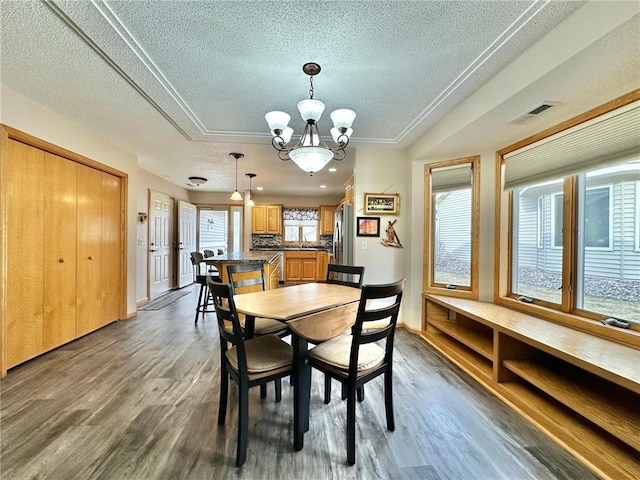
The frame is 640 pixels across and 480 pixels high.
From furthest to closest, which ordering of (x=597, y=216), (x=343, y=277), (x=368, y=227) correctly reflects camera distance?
(x=343, y=277) < (x=368, y=227) < (x=597, y=216)

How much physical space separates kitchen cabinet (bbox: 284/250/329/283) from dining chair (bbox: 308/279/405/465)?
501 centimetres

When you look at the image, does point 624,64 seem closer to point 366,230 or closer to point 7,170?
point 366,230

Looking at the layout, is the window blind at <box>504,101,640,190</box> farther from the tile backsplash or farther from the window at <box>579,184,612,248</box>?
the tile backsplash

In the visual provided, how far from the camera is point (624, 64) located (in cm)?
145

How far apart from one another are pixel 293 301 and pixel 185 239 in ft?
17.1

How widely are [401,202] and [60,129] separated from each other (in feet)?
12.3

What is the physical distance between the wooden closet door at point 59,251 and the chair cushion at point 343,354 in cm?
278

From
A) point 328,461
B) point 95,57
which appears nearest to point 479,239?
point 328,461

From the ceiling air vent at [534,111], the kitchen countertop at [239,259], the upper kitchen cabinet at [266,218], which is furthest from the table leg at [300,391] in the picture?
the upper kitchen cabinet at [266,218]

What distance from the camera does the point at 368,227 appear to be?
11.2ft

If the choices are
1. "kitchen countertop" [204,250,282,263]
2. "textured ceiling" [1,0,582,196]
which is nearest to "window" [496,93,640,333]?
"textured ceiling" [1,0,582,196]

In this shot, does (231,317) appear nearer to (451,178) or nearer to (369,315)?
(369,315)

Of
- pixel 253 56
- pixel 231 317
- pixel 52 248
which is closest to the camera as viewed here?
pixel 231 317

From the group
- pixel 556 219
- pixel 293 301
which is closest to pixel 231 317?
pixel 293 301
